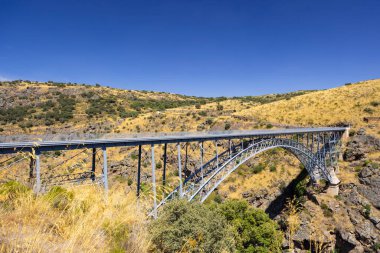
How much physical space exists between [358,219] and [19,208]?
3561 centimetres

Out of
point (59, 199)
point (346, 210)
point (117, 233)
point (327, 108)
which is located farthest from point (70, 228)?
point (327, 108)

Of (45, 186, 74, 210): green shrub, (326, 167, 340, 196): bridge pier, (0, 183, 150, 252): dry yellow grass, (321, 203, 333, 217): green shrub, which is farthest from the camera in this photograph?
(326, 167, 340, 196): bridge pier

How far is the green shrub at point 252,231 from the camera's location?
22609mm

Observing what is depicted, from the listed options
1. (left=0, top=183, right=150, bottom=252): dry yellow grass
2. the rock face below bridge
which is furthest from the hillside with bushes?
the rock face below bridge

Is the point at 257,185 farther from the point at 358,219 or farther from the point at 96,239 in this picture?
the point at 96,239

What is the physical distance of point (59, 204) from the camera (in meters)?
5.40

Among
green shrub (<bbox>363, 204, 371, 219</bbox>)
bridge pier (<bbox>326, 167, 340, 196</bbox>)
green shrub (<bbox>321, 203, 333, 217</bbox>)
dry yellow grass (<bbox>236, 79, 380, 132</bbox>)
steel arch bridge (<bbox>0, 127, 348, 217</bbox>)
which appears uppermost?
dry yellow grass (<bbox>236, 79, 380, 132</bbox>)

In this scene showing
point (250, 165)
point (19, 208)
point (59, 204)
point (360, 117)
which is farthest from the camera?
point (360, 117)

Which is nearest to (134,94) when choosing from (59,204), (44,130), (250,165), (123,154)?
(44,130)

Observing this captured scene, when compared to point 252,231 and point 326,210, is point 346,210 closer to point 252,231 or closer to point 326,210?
point 326,210

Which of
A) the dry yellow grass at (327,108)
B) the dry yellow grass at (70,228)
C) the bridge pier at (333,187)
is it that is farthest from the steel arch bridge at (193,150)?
the dry yellow grass at (327,108)

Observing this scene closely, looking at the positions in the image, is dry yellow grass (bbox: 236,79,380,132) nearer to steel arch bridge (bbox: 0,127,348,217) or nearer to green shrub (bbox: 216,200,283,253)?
steel arch bridge (bbox: 0,127,348,217)

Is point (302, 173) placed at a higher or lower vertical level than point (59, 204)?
lower

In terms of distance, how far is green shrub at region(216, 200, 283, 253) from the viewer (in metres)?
22.6
